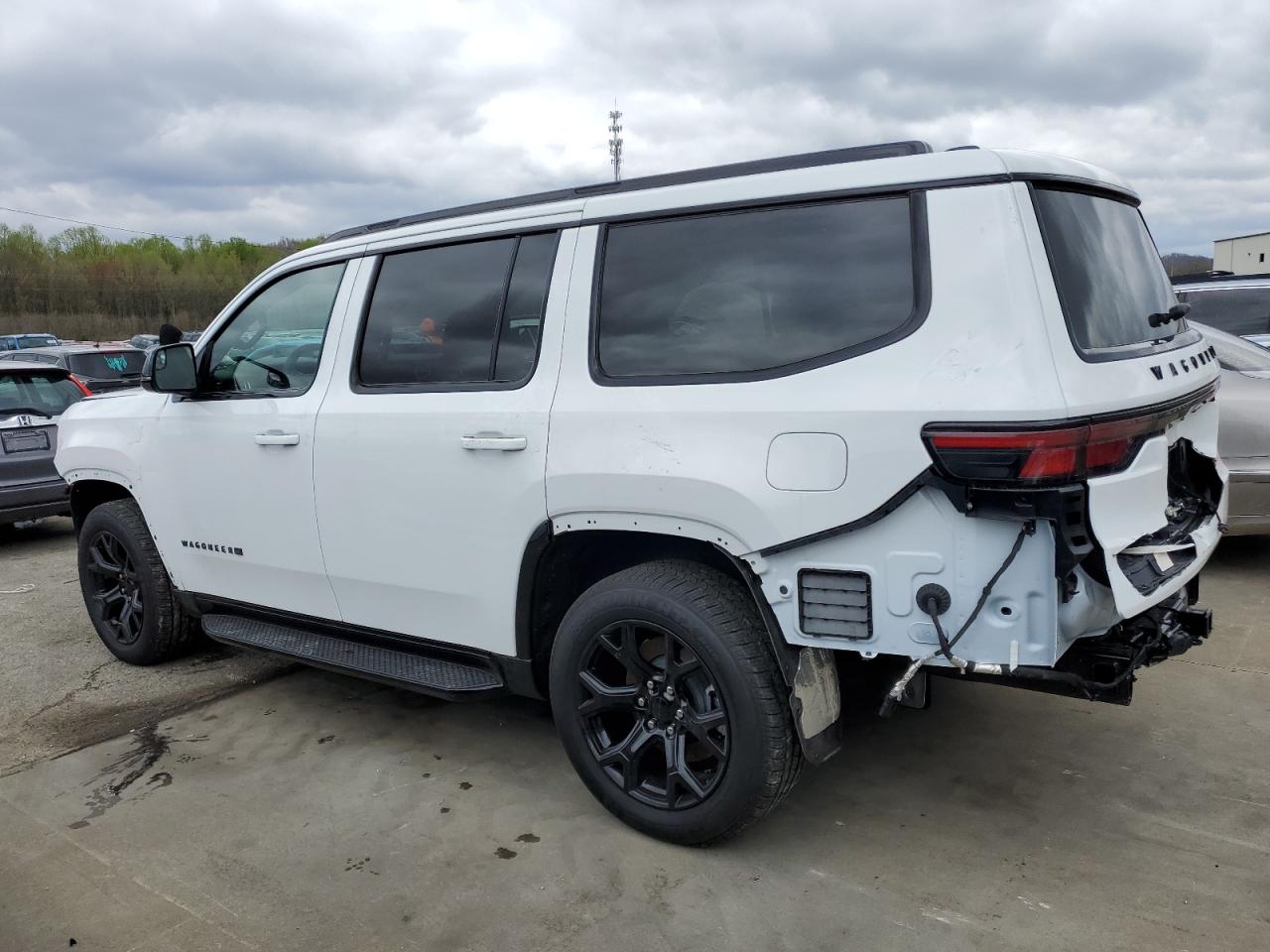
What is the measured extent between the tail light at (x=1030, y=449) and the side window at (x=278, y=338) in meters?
2.56

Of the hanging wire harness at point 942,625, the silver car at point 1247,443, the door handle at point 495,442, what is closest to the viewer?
the hanging wire harness at point 942,625

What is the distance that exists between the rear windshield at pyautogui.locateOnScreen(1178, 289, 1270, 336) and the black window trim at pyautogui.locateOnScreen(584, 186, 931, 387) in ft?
18.8

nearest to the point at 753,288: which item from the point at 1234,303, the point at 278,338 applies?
the point at 278,338

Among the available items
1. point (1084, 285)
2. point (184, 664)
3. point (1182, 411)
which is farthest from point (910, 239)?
point (184, 664)

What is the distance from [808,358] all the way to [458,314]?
4.61 ft

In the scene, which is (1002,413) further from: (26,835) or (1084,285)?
(26,835)

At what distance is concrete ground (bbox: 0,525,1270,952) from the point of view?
8.82ft

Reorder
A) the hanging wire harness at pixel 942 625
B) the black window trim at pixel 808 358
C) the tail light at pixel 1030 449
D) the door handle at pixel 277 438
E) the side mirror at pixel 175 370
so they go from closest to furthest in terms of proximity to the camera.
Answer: the tail light at pixel 1030 449 < the hanging wire harness at pixel 942 625 < the black window trim at pixel 808 358 < the door handle at pixel 277 438 < the side mirror at pixel 175 370

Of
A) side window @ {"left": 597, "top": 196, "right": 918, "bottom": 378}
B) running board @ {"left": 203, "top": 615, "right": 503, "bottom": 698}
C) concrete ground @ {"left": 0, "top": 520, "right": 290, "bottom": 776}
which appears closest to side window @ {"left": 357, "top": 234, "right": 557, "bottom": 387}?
side window @ {"left": 597, "top": 196, "right": 918, "bottom": 378}

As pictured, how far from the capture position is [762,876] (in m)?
2.92

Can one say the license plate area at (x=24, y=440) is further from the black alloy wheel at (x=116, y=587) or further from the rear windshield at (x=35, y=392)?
the black alloy wheel at (x=116, y=587)

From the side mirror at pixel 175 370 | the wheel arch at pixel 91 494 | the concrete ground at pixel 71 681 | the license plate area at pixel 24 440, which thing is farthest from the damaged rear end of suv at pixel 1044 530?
the license plate area at pixel 24 440

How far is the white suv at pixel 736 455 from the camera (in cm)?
244

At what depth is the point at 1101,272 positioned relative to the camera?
2.74 m
